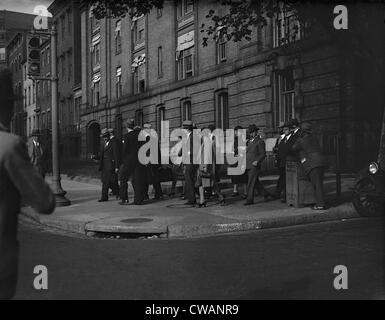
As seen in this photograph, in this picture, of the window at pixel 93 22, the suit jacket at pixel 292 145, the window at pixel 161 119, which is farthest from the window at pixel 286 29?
the window at pixel 93 22

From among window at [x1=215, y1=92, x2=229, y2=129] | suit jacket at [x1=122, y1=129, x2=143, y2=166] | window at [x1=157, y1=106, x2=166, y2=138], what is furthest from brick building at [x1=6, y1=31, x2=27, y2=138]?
window at [x1=215, y1=92, x2=229, y2=129]

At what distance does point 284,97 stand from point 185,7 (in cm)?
823

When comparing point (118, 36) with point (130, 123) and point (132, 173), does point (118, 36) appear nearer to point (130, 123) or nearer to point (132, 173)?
point (130, 123)

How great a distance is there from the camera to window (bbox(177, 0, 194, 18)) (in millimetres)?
4160

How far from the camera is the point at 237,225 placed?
23.7 feet

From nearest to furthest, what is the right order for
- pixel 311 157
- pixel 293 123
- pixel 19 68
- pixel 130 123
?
pixel 19 68
pixel 130 123
pixel 311 157
pixel 293 123

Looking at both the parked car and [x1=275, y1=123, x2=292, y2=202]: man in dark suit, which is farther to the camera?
[x1=275, y1=123, x2=292, y2=202]: man in dark suit

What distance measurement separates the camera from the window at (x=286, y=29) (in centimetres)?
782

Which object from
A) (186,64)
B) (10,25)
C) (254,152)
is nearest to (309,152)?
(254,152)

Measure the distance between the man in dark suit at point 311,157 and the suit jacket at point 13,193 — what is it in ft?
22.8

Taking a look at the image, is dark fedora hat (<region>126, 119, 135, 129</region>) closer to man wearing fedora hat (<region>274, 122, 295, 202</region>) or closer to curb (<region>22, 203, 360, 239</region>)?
curb (<region>22, 203, 360, 239</region>)

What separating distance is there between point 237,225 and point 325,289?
3.56 m

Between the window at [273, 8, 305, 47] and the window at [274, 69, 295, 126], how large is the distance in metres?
1.31

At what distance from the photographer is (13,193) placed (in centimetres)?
194
